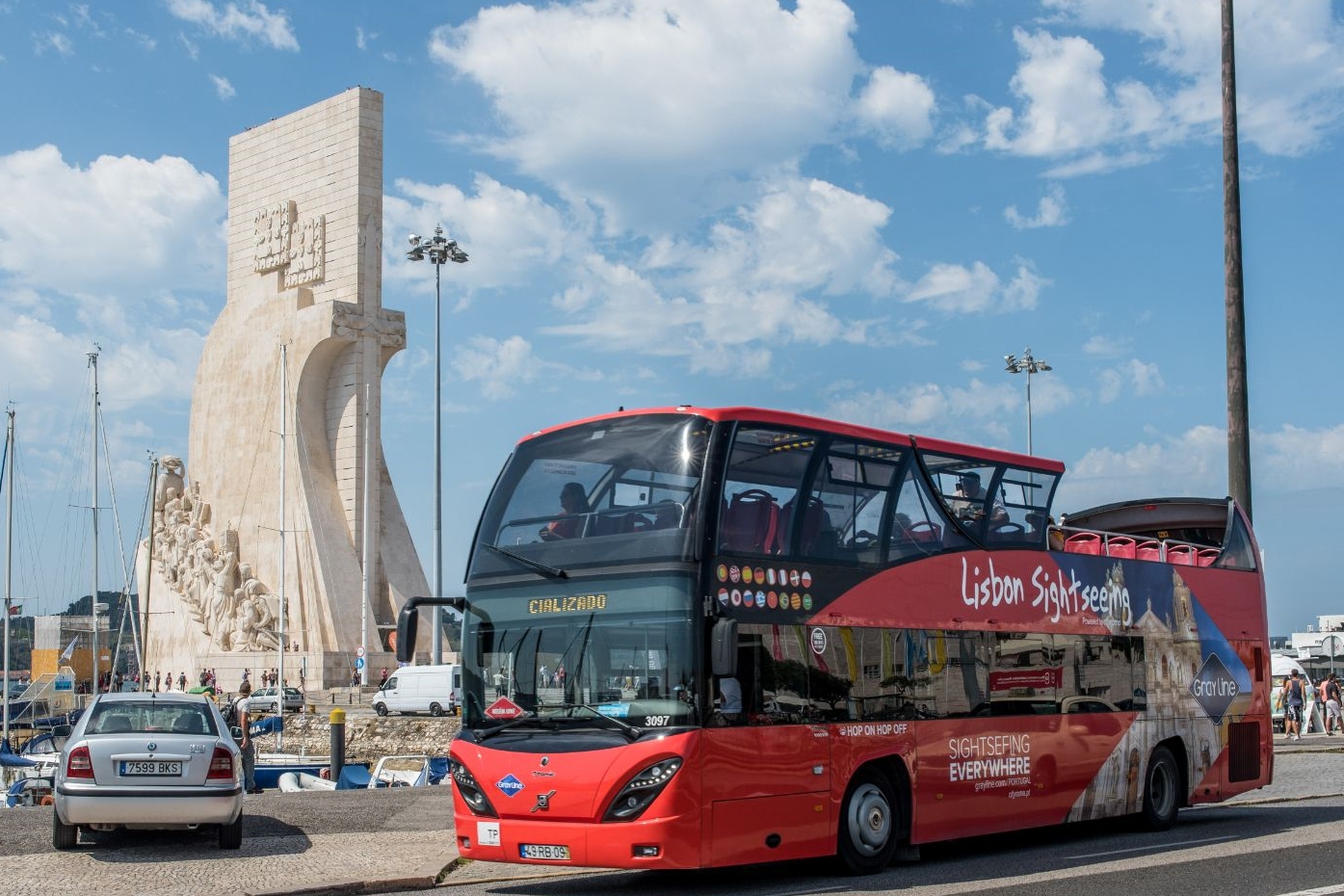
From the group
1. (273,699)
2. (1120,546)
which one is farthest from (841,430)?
(273,699)

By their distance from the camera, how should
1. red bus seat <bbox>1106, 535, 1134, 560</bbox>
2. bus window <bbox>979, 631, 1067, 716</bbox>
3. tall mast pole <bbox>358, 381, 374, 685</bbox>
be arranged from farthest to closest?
1. tall mast pole <bbox>358, 381, 374, 685</bbox>
2. red bus seat <bbox>1106, 535, 1134, 560</bbox>
3. bus window <bbox>979, 631, 1067, 716</bbox>

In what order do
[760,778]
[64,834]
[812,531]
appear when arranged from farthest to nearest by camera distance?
[64,834], [812,531], [760,778]

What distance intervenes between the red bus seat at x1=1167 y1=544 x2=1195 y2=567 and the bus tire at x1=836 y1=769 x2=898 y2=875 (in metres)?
5.49

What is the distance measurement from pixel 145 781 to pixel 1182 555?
34.8ft

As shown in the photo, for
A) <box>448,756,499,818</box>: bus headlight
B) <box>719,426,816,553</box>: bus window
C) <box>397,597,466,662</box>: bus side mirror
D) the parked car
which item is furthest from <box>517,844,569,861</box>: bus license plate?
the parked car

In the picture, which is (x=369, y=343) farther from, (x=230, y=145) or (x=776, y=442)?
(x=776, y=442)

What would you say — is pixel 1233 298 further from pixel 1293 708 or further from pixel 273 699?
pixel 273 699

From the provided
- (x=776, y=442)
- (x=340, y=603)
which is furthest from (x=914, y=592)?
(x=340, y=603)

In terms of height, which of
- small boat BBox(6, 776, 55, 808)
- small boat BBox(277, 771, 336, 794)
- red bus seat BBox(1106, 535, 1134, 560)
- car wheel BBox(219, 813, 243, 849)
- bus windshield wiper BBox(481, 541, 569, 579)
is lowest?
small boat BBox(6, 776, 55, 808)

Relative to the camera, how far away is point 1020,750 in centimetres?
1303

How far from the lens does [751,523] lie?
1079 cm

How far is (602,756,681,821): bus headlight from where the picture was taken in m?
9.99

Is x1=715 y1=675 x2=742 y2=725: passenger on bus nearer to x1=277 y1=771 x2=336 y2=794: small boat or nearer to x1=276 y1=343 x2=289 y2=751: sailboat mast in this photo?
x1=277 y1=771 x2=336 y2=794: small boat

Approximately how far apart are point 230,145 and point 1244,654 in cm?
4338
